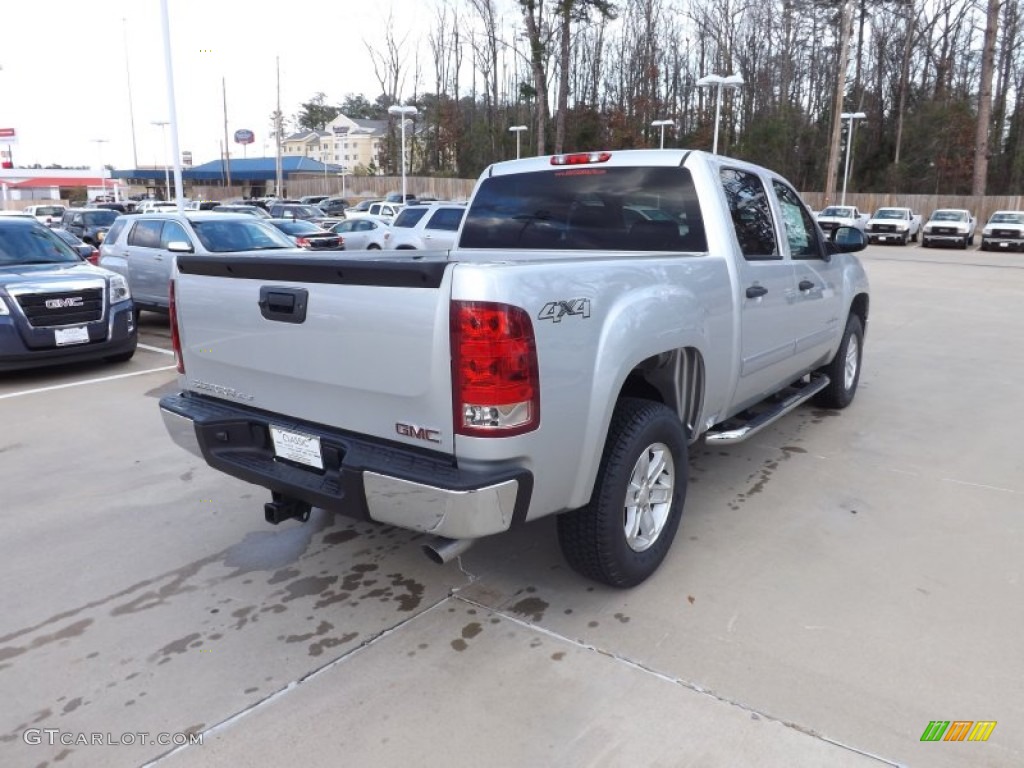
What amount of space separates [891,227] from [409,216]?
929 inches

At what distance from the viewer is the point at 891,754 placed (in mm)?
2443

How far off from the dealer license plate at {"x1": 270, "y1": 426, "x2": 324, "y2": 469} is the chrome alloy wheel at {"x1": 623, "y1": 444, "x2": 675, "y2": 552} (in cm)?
132

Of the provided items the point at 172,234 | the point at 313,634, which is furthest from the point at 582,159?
the point at 172,234

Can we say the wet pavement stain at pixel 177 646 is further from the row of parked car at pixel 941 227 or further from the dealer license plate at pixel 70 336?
the row of parked car at pixel 941 227

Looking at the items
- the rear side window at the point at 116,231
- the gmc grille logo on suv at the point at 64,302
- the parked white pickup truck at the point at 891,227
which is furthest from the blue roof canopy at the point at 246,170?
the gmc grille logo on suv at the point at 64,302

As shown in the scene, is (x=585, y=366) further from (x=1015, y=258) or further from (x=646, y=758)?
(x=1015, y=258)

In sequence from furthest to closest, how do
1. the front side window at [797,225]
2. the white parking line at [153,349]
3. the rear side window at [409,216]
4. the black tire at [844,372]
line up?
the rear side window at [409,216], the white parking line at [153,349], the black tire at [844,372], the front side window at [797,225]

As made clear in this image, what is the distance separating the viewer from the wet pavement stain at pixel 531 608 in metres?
3.27

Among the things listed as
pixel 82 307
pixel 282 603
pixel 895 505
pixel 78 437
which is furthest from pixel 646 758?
pixel 82 307

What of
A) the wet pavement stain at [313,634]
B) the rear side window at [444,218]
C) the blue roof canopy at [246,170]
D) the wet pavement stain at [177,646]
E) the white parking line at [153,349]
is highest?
the blue roof canopy at [246,170]

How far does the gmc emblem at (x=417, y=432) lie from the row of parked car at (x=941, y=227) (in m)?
30.4

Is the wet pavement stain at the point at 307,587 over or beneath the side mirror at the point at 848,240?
beneath

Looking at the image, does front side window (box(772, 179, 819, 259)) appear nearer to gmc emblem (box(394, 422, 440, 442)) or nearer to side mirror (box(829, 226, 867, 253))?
side mirror (box(829, 226, 867, 253))

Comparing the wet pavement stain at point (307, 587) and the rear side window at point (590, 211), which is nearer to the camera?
the wet pavement stain at point (307, 587)
